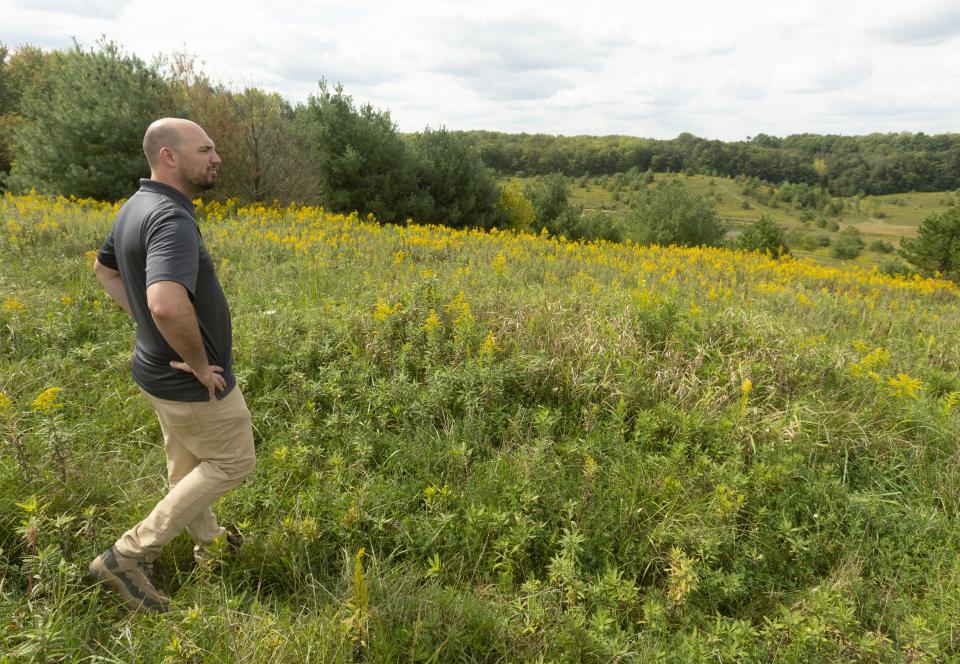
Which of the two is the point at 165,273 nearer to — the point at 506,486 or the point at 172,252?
the point at 172,252

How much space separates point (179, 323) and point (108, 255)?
3.01 ft

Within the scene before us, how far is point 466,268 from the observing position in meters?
7.11

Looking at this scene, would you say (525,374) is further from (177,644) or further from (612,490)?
(177,644)

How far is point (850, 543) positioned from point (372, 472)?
9.47 ft

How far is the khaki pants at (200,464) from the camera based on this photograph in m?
2.42

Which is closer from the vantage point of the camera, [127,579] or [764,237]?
[127,579]

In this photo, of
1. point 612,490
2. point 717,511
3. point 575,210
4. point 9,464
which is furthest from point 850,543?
point 575,210

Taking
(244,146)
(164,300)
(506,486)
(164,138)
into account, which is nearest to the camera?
(164,300)

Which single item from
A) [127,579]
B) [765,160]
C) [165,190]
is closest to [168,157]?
[165,190]

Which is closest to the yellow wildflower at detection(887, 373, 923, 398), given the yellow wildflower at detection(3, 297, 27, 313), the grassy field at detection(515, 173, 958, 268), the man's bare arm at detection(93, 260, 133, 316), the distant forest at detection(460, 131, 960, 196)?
the man's bare arm at detection(93, 260, 133, 316)

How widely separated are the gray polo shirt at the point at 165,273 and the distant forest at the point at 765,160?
10850 cm

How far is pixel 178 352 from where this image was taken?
7.21 feet

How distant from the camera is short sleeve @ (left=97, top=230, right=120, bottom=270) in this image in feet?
8.52

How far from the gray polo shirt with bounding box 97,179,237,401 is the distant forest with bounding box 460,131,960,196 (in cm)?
10850
